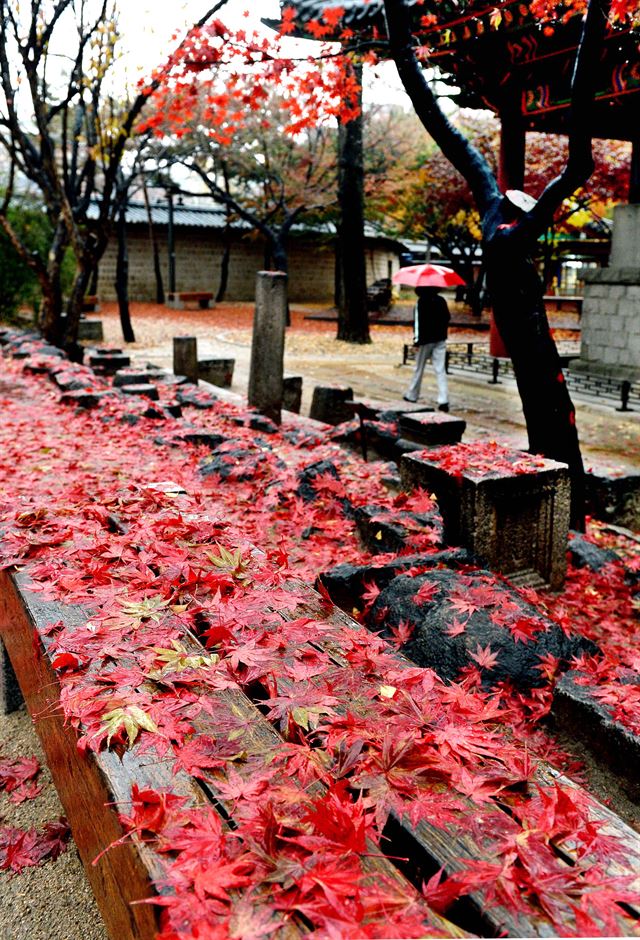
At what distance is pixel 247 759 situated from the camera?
1904 mm

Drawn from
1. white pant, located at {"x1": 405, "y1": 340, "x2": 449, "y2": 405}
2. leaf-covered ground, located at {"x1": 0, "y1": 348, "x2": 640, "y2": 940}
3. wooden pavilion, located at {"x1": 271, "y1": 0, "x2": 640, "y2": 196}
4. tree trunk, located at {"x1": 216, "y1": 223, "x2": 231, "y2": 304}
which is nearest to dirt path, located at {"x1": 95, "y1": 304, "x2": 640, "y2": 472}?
white pant, located at {"x1": 405, "y1": 340, "x2": 449, "y2": 405}

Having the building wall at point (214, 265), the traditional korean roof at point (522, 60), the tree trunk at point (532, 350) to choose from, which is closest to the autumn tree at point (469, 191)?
the building wall at point (214, 265)

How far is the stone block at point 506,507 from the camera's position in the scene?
448 cm

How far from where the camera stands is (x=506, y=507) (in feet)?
15.0

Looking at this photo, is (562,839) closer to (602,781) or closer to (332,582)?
(602,781)

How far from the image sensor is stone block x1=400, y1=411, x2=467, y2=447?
7.25 meters

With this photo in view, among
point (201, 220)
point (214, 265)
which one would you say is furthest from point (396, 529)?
point (214, 265)

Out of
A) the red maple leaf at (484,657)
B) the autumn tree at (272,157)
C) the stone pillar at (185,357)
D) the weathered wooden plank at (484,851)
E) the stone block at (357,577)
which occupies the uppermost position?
the autumn tree at (272,157)

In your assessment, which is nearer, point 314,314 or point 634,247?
point 634,247

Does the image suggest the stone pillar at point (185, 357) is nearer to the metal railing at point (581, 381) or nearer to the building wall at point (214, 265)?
the metal railing at point (581, 381)

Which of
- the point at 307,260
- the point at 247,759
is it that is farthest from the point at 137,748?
the point at 307,260

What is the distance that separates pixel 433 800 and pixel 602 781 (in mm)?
1727

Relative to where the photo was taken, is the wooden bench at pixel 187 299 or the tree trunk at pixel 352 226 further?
the wooden bench at pixel 187 299

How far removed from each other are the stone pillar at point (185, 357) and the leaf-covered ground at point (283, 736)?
23.8 ft
